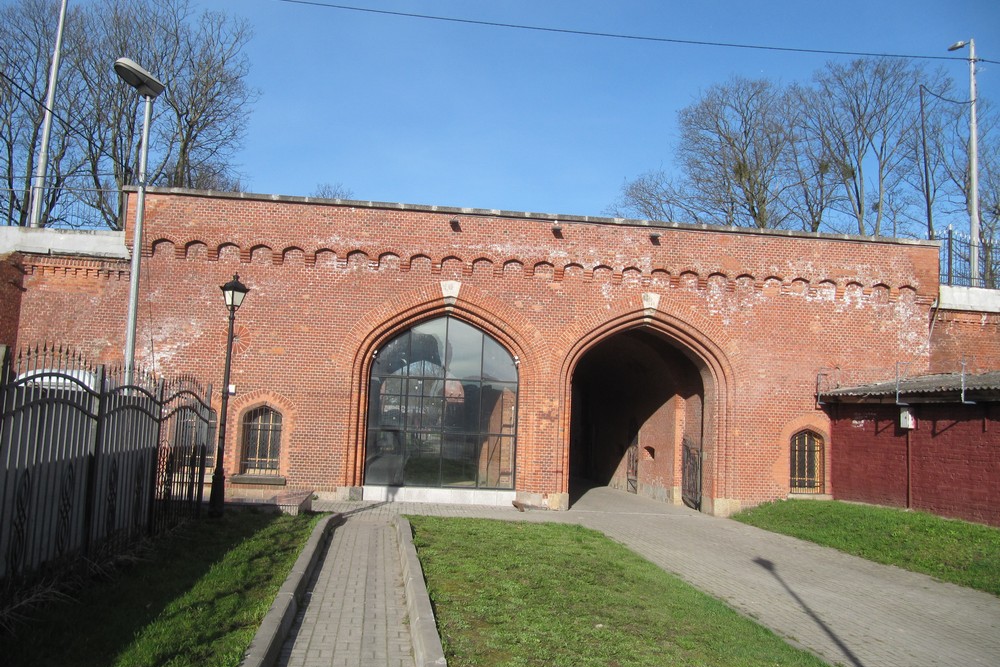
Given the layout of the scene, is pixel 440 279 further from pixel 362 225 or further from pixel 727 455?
pixel 727 455

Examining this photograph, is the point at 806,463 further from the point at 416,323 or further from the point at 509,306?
the point at 416,323

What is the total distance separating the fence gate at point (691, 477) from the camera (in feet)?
59.4

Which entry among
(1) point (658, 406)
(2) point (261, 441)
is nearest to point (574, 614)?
(2) point (261, 441)

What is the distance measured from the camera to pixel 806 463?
17.4 m

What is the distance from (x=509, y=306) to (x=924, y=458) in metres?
8.61

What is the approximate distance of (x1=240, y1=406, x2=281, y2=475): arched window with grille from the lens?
16.1m

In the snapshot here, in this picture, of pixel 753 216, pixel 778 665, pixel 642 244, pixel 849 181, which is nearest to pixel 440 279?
pixel 642 244

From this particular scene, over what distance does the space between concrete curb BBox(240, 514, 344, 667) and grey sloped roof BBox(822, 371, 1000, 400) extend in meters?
10.5

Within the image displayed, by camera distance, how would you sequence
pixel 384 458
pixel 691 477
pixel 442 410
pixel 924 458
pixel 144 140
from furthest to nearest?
pixel 691 477, pixel 442 410, pixel 384 458, pixel 924 458, pixel 144 140

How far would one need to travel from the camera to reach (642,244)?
17.2 m

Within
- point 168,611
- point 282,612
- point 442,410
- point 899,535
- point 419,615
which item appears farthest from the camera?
point 442,410

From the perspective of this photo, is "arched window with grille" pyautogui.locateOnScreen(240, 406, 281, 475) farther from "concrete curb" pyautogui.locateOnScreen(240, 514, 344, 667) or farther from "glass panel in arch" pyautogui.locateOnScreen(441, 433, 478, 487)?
"concrete curb" pyautogui.locateOnScreen(240, 514, 344, 667)

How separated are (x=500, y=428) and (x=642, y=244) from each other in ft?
17.1

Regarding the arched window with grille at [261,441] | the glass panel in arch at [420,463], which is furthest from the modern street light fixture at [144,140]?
the glass panel in arch at [420,463]
